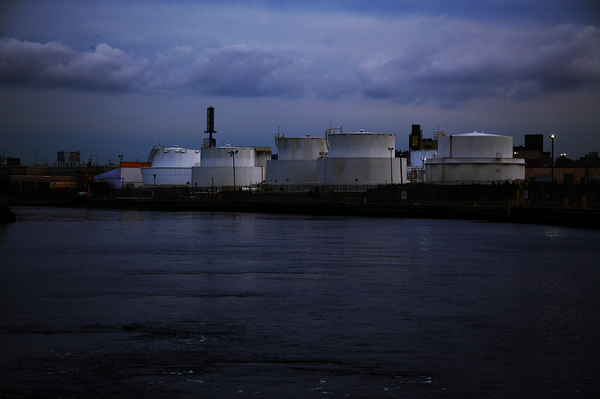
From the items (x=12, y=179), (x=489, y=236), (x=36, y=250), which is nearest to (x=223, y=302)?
(x=36, y=250)

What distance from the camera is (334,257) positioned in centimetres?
3384

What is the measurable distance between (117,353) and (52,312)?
5.46 metres

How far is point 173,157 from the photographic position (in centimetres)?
14100

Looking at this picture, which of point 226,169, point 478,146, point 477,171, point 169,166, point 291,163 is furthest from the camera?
point 169,166

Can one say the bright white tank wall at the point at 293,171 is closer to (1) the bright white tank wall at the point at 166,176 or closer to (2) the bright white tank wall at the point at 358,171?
(2) the bright white tank wall at the point at 358,171

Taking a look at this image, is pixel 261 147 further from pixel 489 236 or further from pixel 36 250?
pixel 36 250

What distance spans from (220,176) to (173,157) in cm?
1845

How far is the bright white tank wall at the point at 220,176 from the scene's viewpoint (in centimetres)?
12719

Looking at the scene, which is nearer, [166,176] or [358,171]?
[358,171]

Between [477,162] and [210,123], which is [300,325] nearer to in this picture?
[477,162]

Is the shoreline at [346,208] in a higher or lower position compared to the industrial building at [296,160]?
lower

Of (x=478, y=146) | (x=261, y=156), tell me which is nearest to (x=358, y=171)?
(x=478, y=146)

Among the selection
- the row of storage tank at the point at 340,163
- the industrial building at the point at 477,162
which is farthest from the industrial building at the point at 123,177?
the industrial building at the point at 477,162

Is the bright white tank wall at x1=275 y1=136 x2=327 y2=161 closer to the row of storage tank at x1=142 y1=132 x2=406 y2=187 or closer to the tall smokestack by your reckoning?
the row of storage tank at x1=142 y1=132 x2=406 y2=187
